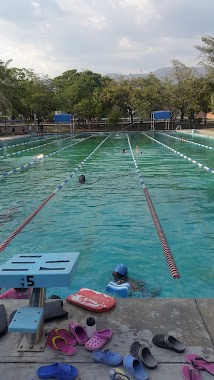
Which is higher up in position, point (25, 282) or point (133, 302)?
point (25, 282)

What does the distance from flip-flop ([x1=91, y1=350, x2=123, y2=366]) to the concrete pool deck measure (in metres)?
0.03

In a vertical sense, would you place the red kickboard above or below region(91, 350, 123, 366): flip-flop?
above

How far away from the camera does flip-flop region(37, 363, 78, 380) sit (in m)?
2.27

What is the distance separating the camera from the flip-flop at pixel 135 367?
2.28 metres

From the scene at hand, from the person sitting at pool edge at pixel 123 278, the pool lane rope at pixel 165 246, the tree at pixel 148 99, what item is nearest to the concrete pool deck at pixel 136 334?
the pool lane rope at pixel 165 246

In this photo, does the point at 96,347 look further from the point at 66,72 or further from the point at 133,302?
the point at 66,72

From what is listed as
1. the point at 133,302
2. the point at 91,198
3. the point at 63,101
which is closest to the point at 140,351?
the point at 133,302

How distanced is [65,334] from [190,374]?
3.18ft

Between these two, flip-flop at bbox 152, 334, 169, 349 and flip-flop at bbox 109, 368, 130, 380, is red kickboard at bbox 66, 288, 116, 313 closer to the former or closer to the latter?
flip-flop at bbox 152, 334, 169, 349

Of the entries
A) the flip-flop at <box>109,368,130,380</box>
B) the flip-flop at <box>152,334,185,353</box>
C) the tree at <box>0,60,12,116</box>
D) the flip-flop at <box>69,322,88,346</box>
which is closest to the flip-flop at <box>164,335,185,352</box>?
the flip-flop at <box>152,334,185,353</box>

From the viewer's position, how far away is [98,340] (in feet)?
8.60

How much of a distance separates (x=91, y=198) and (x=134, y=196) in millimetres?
1197

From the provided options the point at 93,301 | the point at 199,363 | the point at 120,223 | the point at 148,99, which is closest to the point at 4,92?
the point at 148,99

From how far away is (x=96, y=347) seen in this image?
2.56m
